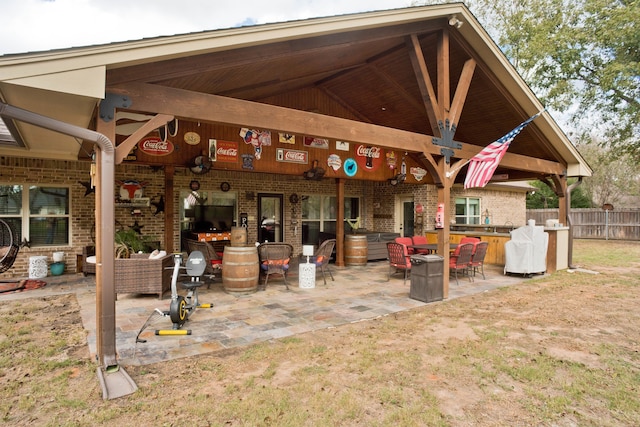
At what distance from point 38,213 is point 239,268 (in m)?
4.52

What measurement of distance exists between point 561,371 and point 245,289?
4.26 m

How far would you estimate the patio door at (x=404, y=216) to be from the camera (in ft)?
37.1

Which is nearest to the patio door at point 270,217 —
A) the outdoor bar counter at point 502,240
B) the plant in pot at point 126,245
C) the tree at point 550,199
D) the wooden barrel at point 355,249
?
the wooden barrel at point 355,249

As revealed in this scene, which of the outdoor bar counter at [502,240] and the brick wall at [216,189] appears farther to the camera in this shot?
the outdoor bar counter at [502,240]

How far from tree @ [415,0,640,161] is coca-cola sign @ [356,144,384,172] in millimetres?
10939

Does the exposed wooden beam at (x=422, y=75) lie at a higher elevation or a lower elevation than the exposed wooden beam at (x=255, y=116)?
higher

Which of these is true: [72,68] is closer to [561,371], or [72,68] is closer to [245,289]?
[245,289]

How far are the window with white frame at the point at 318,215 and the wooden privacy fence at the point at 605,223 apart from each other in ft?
38.8

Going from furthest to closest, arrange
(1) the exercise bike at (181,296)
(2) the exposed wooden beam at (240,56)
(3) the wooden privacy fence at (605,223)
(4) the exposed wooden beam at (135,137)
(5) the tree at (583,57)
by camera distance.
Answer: (3) the wooden privacy fence at (605,223)
(5) the tree at (583,57)
(1) the exercise bike at (181,296)
(2) the exposed wooden beam at (240,56)
(4) the exposed wooden beam at (135,137)

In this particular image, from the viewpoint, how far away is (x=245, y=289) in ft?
19.1

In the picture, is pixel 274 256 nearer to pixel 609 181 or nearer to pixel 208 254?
pixel 208 254

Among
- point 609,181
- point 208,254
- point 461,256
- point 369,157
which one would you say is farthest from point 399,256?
point 609,181

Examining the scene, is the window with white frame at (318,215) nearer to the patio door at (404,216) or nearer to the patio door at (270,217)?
the patio door at (270,217)

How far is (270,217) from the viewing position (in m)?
10.1
